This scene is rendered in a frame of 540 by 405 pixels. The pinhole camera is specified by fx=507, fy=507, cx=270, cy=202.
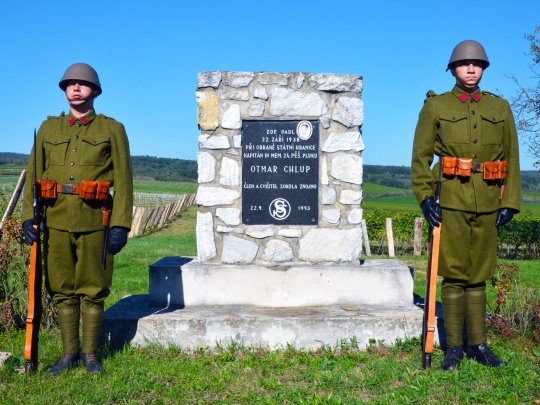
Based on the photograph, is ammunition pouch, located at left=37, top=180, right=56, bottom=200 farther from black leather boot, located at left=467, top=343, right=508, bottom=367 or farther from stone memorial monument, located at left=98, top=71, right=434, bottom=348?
black leather boot, located at left=467, top=343, right=508, bottom=367

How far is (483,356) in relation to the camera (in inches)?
150

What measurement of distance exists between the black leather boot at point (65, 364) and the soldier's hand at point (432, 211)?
2.83 m

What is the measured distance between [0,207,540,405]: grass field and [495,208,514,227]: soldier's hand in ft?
3.46

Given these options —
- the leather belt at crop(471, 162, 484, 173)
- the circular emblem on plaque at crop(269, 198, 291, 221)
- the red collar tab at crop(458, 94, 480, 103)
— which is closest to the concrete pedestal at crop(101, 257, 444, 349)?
the circular emblem on plaque at crop(269, 198, 291, 221)

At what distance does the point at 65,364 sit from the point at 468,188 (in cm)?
324

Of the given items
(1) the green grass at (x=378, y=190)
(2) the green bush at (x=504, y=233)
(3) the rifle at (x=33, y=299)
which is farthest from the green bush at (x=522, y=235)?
(1) the green grass at (x=378, y=190)

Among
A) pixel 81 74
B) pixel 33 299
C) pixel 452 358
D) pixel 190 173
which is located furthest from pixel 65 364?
pixel 190 173

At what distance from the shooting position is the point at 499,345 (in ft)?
14.3

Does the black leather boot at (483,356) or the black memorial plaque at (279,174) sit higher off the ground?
the black memorial plaque at (279,174)

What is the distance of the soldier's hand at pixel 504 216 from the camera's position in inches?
146

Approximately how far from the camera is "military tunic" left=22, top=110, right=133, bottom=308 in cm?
374

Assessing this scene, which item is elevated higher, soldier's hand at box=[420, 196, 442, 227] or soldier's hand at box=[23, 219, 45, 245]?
soldier's hand at box=[420, 196, 442, 227]

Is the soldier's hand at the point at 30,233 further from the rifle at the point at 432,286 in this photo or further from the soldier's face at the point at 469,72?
the soldier's face at the point at 469,72

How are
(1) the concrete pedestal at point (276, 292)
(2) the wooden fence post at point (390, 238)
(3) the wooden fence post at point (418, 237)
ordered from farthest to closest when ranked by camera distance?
(2) the wooden fence post at point (390, 238)
(3) the wooden fence post at point (418, 237)
(1) the concrete pedestal at point (276, 292)
